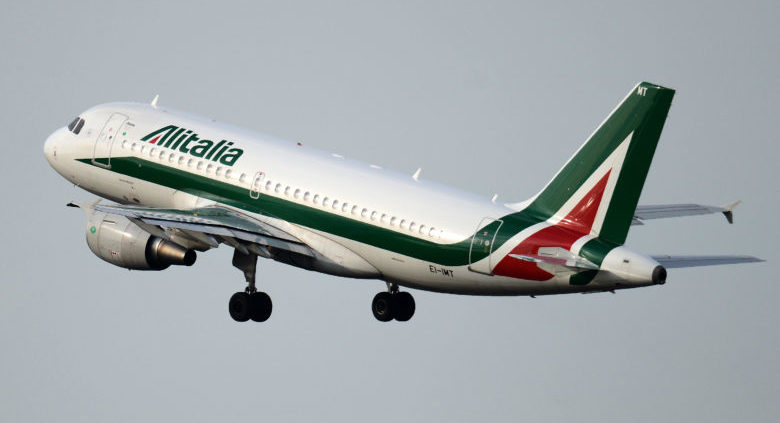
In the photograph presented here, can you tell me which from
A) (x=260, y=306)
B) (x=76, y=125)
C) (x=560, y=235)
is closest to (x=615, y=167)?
(x=560, y=235)

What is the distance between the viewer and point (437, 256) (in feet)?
226

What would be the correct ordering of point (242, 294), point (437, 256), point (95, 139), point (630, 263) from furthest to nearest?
point (95, 139), point (242, 294), point (437, 256), point (630, 263)

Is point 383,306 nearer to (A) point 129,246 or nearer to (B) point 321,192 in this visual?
(B) point 321,192

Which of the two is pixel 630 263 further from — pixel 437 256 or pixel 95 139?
pixel 95 139

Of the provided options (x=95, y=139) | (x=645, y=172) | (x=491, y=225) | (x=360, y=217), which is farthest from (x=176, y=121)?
(x=645, y=172)

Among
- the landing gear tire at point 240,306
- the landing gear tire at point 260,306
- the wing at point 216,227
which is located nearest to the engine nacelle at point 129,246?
the wing at point 216,227

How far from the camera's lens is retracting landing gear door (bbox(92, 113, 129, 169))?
258ft

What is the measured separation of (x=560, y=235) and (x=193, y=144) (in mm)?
16232

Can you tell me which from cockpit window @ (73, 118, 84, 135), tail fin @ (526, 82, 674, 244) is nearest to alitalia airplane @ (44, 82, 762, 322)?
tail fin @ (526, 82, 674, 244)

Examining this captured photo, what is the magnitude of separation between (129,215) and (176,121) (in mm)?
7587

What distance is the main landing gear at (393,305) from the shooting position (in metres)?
75.1

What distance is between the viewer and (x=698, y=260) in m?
66.0

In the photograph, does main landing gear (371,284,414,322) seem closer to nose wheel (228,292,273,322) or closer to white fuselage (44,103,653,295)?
white fuselage (44,103,653,295)

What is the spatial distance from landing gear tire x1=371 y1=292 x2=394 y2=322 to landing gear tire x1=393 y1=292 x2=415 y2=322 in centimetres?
15
